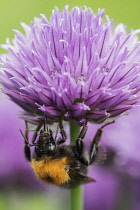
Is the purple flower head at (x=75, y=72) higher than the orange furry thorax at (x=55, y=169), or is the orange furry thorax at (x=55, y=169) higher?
the purple flower head at (x=75, y=72)

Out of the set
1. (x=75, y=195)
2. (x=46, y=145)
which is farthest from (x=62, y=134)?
(x=75, y=195)

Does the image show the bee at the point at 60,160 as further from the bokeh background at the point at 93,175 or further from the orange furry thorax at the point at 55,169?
the bokeh background at the point at 93,175

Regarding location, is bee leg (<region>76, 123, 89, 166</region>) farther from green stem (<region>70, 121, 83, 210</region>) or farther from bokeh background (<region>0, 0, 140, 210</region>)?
bokeh background (<region>0, 0, 140, 210</region>)

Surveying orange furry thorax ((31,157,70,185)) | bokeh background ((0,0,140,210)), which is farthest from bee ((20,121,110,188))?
bokeh background ((0,0,140,210))

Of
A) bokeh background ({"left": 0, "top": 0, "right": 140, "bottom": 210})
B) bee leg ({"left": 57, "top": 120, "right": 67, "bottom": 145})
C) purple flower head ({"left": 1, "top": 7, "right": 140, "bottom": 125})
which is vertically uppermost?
purple flower head ({"left": 1, "top": 7, "right": 140, "bottom": 125})

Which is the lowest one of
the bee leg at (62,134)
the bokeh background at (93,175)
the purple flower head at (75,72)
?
the bokeh background at (93,175)

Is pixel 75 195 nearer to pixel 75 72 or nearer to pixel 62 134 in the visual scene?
pixel 62 134

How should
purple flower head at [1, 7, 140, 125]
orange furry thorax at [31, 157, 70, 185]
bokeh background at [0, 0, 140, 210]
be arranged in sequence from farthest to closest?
bokeh background at [0, 0, 140, 210] → orange furry thorax at [31, 157, 70, 185] → purple flower head at [1, 7, 140, 125]

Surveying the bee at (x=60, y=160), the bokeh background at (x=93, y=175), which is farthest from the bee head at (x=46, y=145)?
the bokeh background at (x=93, y=175)
